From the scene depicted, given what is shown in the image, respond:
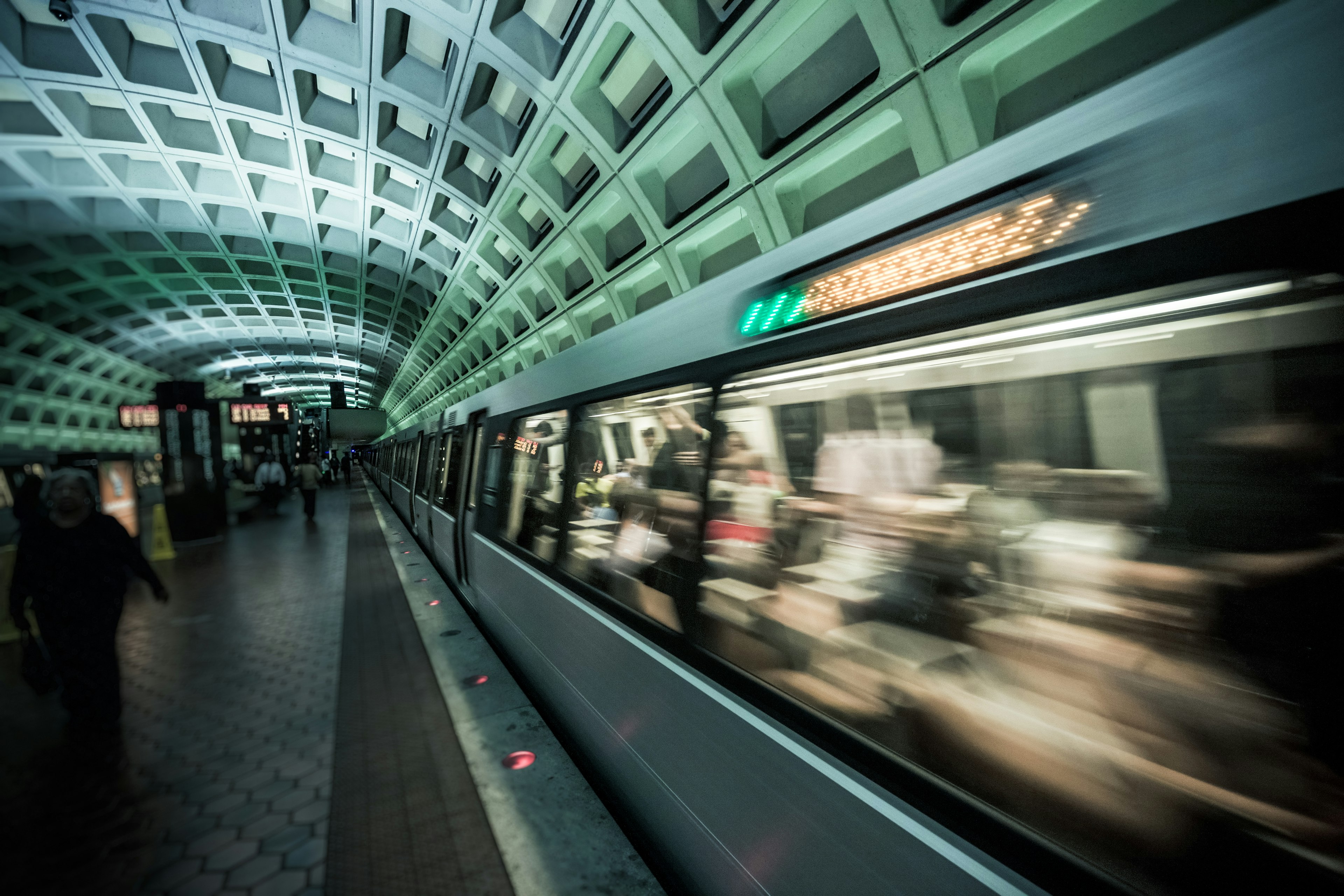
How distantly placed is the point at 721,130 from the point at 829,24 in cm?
93

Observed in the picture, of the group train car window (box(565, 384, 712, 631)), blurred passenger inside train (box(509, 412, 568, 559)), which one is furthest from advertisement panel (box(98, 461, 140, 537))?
train car window (box(565, 384, 712, 631))

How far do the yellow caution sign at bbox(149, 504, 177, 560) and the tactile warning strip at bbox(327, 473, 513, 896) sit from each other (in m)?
7.88

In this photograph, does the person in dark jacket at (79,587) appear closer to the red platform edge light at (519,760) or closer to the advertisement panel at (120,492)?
the advertisement panel at (120,492)

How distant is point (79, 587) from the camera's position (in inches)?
88.1

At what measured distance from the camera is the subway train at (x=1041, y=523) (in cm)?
81

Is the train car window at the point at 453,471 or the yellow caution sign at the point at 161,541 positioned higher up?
the train car window at the point at 453,471

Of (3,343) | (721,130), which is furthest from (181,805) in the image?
(721,130)

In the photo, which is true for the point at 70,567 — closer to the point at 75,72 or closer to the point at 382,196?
the point at 75,72

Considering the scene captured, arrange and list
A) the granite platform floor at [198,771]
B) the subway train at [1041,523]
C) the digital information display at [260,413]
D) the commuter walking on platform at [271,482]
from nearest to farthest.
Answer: the subway train at [1041,523] → the granite platform floor at [198,771] → the digital information display at [260,413] → the commuter walking on platform at [271,482]

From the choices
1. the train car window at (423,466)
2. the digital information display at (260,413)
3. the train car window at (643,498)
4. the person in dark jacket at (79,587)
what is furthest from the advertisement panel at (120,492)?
the digital information display at (260,413)

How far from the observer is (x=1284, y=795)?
794 millimetres

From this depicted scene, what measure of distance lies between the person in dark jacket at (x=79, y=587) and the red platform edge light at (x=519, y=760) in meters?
→ 1.87

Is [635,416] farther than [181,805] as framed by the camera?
Yes

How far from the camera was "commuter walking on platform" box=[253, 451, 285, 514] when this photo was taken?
49.2 ft
